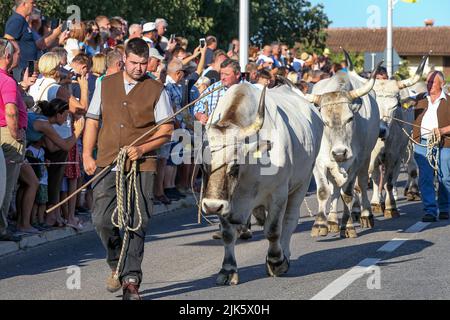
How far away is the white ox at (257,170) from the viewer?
1019 cm

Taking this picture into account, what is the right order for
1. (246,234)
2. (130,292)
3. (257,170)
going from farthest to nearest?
(246,234) → (257,170) → (130,292)

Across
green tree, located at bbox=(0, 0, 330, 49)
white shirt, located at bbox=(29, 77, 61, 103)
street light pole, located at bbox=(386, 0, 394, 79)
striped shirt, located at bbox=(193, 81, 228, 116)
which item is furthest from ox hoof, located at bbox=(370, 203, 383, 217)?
street light pole, located at bbox=(386, 0, 394, 79)

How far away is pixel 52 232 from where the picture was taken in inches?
547

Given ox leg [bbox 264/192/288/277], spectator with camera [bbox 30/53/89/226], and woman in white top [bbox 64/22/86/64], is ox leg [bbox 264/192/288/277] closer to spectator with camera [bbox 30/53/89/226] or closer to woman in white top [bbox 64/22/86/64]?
spectator with camera [bbox 30/53/89/226]

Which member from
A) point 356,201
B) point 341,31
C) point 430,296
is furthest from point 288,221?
point 341,31

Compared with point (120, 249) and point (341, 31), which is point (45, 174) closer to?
point (120, 249)

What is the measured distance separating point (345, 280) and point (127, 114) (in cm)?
268

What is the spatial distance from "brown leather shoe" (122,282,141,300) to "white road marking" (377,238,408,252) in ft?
13.7

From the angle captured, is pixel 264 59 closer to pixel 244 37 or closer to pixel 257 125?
pixel 244 37

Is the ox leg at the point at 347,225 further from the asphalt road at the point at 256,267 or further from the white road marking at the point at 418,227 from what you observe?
the white road marking at the point at 418,227

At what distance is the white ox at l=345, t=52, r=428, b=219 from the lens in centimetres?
1708

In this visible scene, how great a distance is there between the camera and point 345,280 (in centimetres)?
1067

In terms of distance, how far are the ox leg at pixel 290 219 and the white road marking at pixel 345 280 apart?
686 millimetres

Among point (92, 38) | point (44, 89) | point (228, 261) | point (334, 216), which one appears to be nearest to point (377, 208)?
point (334, 216)
